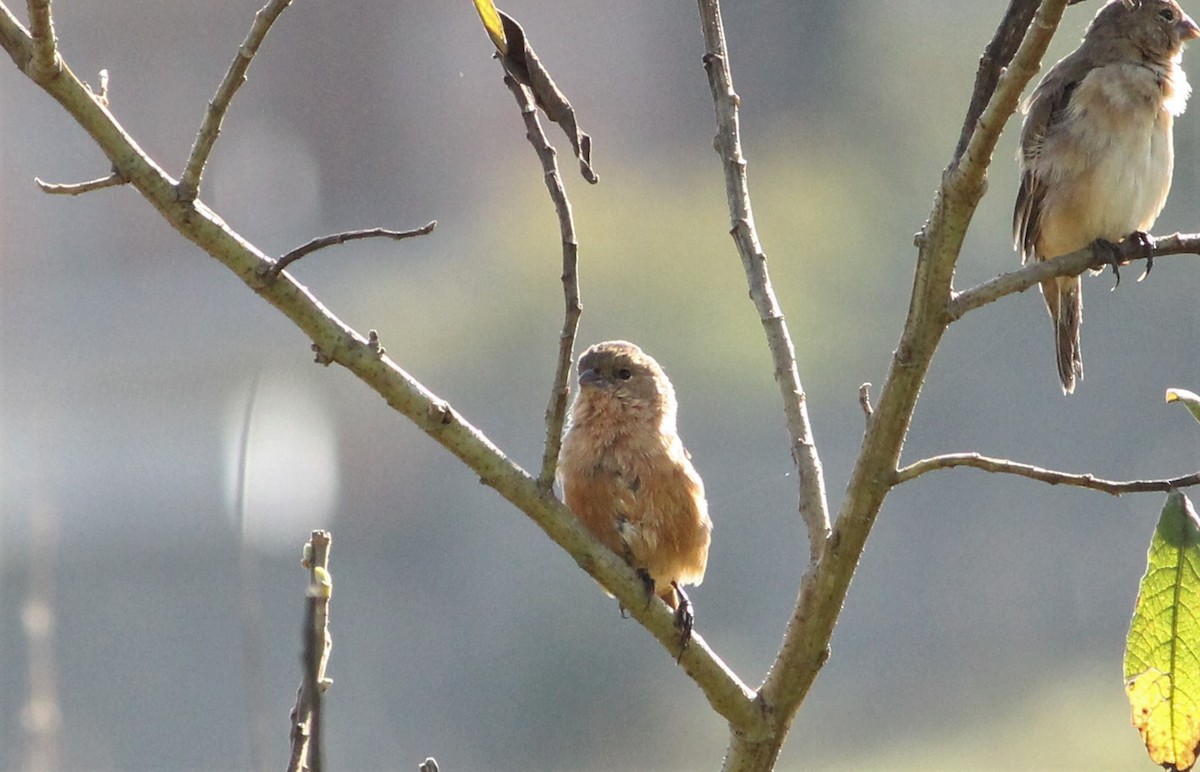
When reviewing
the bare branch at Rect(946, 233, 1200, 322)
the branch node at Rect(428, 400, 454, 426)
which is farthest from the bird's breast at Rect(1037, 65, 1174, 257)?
the branch node at Rect(428, 400, 454, 426)

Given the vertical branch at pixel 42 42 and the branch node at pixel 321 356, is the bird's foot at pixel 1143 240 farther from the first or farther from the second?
the vertical branch at pixel 42 42

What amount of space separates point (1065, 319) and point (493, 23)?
10.8ft

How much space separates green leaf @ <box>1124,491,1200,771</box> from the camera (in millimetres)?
2162

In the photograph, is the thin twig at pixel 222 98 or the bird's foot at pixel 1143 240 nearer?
the thin twig at pixel 222 98

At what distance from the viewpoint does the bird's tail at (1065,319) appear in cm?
496

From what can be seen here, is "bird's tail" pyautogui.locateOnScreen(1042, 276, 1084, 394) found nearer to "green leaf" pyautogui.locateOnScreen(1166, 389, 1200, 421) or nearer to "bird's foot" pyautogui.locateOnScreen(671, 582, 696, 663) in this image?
"bird's foot" pyautogui.locateOnScreen(671, 582, 696, 663)

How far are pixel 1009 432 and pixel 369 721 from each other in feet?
23.0

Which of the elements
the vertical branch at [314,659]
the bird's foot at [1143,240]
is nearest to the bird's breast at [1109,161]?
the bird's foot at [1143,240]

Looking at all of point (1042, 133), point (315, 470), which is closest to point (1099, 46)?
point (1042, 133)

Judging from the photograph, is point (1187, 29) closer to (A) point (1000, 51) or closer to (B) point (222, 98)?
(A) point (1000, 51)

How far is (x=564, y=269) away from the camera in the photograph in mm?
2273

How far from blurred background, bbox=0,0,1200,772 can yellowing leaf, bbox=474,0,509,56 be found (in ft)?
13.3

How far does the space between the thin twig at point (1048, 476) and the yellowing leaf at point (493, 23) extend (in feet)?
3.02

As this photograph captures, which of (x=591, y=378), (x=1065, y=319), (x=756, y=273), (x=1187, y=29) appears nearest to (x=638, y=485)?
(x=591, y=378)
